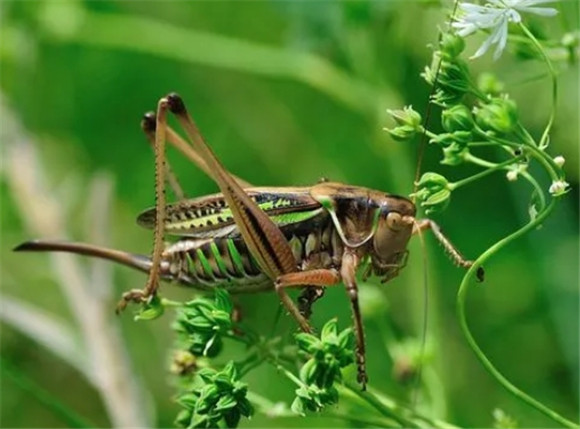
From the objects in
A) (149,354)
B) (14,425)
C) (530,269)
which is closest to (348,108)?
(530,269)

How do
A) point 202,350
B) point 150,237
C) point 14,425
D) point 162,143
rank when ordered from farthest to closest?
point 150,237
point 14,425
point 162,143
point 202,350

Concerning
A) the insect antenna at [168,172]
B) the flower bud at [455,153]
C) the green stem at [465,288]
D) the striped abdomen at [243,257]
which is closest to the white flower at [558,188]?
the green stem at [465,288]

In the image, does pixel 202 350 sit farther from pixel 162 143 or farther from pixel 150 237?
pixel 150 237

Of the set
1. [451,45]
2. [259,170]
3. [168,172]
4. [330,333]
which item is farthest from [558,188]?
[259,170]

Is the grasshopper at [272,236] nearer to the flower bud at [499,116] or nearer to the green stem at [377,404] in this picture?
the green stem at [377,404]

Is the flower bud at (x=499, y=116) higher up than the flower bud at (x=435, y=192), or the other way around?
the flower bud at (x=499, y=116)

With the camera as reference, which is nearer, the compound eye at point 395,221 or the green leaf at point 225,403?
the green leaf at point 225,403
